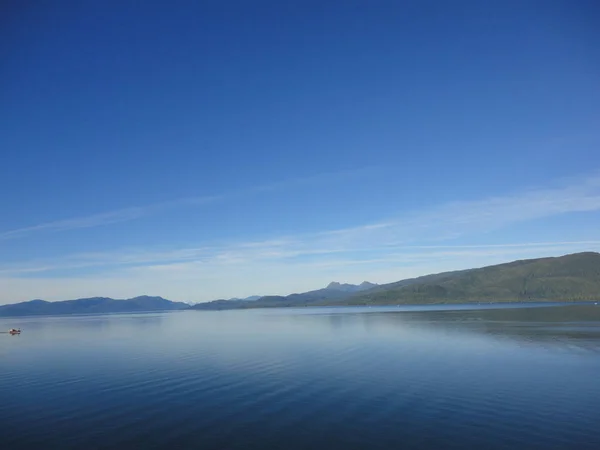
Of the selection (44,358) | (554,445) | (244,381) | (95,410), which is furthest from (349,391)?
(44,358)

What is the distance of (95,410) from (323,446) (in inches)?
859

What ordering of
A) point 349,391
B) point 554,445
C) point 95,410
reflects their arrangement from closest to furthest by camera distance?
point 554,445 < point 95,410 < point 349,391

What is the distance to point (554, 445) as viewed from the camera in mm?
22953

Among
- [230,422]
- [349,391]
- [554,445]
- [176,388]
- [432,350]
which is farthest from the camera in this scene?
[432,350]

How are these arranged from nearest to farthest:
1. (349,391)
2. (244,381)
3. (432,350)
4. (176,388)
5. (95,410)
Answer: (95,410) → (349,391) → (176,388) → (244,381) → (432,350)

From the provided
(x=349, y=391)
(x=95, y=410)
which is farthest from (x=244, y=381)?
(x=95, y=410)

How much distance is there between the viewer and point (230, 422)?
28266mm

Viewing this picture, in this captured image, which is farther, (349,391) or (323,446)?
(349,391)

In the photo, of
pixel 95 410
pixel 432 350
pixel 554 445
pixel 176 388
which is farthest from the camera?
pixel 432 350

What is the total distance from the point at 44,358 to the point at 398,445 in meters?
68.4

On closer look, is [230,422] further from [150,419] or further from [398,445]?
[398,445]

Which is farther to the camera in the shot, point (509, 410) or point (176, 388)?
point (176, 388)

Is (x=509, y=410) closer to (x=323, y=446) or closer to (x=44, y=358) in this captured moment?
(x=323, y=446)

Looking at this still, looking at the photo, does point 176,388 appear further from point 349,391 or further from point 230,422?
point 349,391
